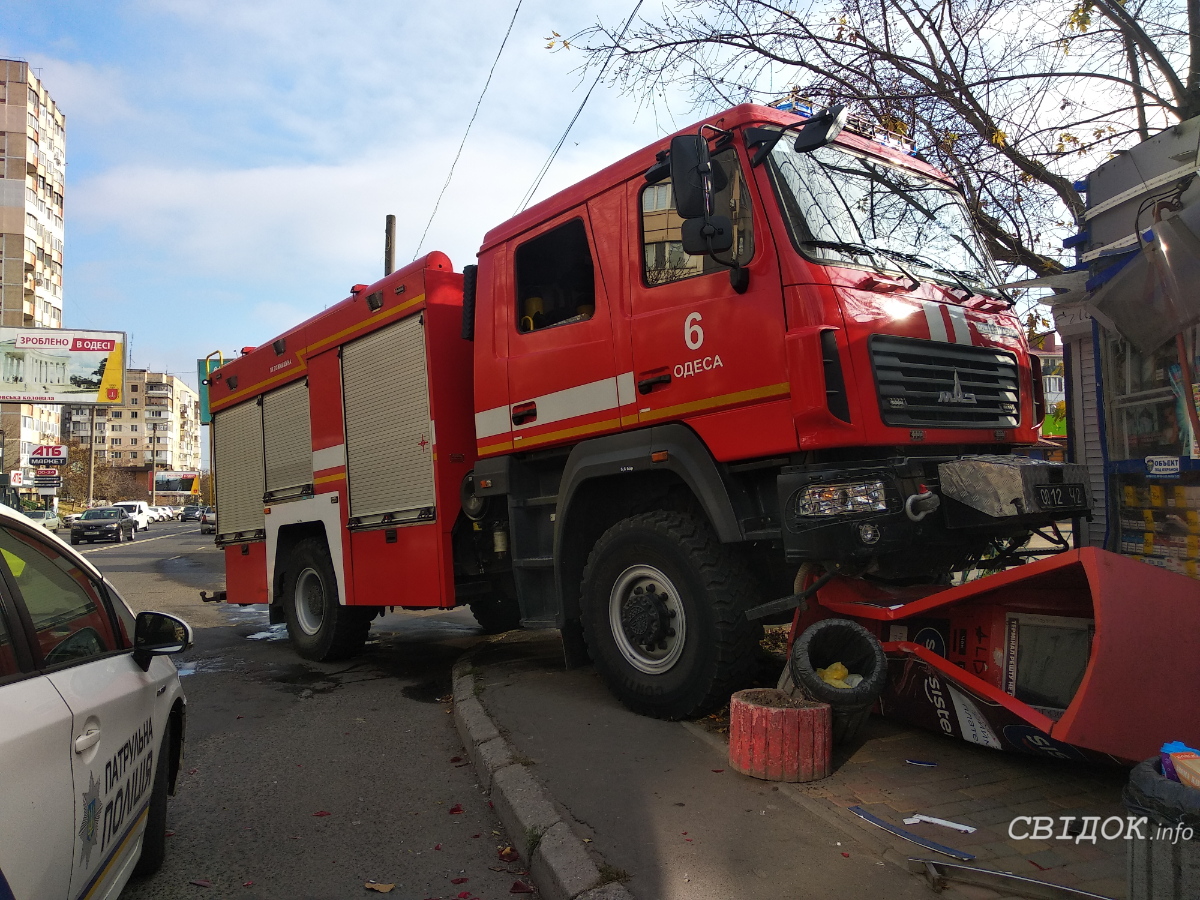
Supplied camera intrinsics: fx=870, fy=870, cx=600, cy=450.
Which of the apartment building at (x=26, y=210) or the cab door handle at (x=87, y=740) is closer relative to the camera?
the cab door handle at (x=87, y=740)

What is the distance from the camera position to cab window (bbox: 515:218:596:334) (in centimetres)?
543

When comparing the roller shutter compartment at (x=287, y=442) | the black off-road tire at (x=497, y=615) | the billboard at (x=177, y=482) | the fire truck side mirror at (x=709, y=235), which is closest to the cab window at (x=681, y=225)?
the fire truck side mirror at (x=709, y=235)

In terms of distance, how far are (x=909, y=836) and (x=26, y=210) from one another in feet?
269

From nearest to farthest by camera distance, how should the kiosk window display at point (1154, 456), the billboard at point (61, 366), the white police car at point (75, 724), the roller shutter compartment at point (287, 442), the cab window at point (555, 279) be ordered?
the white police car at point (75, 724) < the kiosk window display at point (1154, 456) < the cab window at point (555, 279) < the roller shutter compartment at point (287, 442) < the billboard at point (61, 366)

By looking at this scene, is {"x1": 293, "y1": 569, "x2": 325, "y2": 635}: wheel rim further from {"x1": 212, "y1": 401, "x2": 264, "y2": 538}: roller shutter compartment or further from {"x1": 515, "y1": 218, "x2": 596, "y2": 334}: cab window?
{"x1": 515, "y1": 218, "x2": 596, "y2": 334}: cab window

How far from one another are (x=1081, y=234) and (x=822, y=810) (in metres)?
4.48

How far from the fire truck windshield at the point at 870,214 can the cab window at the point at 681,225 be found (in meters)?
0.20

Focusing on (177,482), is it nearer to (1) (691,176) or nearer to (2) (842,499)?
(1) (691,176)

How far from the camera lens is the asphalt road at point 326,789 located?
3.45m

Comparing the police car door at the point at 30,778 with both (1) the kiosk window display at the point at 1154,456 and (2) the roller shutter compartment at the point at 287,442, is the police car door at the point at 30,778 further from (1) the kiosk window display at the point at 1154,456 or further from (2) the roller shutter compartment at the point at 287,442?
(2) the roller shutter compartment at the point at 287,442

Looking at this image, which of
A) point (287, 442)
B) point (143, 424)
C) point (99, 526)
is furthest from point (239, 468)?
point (143, 424)

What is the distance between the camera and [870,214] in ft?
15.7

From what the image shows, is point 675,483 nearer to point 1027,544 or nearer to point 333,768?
point 1027,544

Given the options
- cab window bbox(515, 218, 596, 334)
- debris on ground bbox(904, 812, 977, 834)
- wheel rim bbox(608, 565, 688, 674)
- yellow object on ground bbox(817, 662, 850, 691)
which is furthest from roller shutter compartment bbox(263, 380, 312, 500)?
debris on ground bbox(904, 812, 977, 834)
